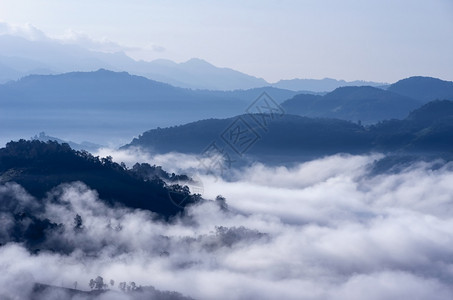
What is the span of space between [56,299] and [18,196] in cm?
4001

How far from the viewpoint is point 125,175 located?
176000 millimetres

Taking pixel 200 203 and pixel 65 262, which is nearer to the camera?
pixel 65 262

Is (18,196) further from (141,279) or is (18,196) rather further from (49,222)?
(141,279)

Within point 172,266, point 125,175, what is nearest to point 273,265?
point 172,266

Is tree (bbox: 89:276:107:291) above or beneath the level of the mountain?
beneath

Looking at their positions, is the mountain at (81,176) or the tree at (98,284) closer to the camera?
the tree at (98,284)

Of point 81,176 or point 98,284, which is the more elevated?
point 81,176

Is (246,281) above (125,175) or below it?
below

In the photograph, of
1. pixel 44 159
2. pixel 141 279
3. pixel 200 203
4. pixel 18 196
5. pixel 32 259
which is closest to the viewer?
pixel 32 259

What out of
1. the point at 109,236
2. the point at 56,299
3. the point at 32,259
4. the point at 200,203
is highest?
the point at 200,203

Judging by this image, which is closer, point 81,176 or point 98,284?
point 98,284

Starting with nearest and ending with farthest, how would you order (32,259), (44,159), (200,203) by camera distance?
(32,259), (44,159), (200,203)

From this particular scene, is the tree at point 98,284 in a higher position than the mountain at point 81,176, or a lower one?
lower

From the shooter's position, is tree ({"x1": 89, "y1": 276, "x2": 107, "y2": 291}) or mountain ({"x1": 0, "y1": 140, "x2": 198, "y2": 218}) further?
mountain ({"x1": 0, "y1": 140, "x2": 198, "y2": 218})
